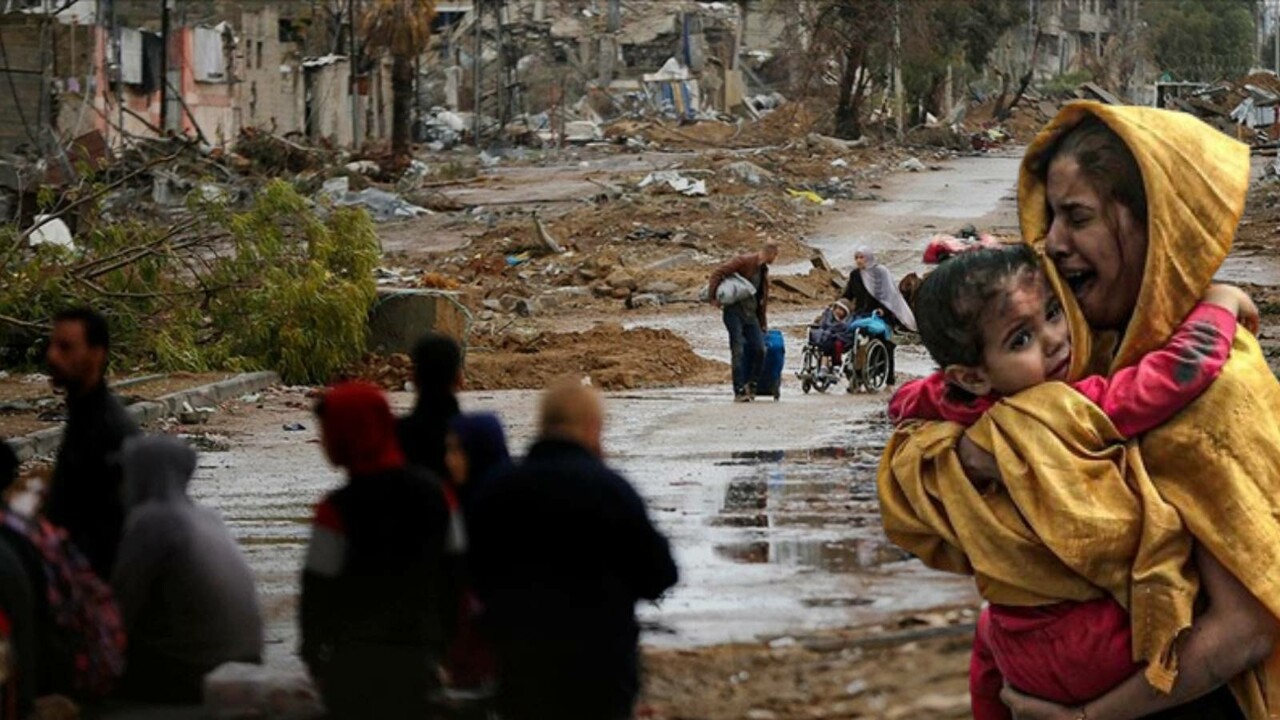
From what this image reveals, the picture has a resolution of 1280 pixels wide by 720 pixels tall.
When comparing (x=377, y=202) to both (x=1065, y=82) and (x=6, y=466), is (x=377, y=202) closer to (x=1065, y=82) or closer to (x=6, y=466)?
(x=6, y=466)

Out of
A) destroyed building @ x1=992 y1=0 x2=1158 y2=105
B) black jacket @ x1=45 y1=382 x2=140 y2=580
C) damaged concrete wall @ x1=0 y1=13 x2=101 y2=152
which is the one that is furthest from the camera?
destroyed building @ x1=992 y1=0 x2=1158 y2=105

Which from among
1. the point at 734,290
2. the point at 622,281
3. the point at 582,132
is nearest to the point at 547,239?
the point at 622,281

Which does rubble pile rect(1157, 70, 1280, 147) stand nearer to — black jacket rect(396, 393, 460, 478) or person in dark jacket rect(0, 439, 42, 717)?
black jacket rect(396, 393, 460, 478)

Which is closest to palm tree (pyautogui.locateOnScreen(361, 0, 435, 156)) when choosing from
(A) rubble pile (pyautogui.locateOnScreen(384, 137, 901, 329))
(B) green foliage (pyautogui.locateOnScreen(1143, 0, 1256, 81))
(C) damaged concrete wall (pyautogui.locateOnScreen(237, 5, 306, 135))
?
(A) rubble pile (pyautogui.locateOnScreen(384, 137, 901, 329))

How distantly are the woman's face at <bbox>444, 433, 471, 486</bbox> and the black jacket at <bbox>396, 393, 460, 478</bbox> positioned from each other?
0.4 inches

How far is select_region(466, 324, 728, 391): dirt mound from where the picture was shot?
22.8 m

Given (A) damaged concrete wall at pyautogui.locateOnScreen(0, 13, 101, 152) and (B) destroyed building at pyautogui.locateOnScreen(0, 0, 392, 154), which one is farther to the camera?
(B) destroyed building at pyautogui.locateOnScreen(0, 0, 392, 154)

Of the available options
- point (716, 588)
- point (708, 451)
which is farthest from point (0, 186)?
point (716, 588)

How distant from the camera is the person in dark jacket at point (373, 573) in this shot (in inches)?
131

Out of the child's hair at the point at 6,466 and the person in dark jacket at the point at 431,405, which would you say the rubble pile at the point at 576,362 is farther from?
the child's hair at the point at 6,466

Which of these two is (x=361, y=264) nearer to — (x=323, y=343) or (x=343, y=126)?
(x=323, y=343)

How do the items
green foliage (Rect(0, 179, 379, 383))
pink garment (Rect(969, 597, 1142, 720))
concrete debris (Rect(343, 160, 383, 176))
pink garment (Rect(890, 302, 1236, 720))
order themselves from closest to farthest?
pink garment (Rect(890, 302, 1236, 720)), pink garment (Rect(969, 597, 1142, 720)), green foliage (Rect(0, 179, 379, 383)), concrete debris (Rect(343, 160, 383, 176))

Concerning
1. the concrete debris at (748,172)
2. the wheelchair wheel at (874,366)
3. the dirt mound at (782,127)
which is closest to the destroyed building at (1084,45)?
the dirt mound at (782,127)

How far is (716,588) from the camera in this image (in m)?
9.02
